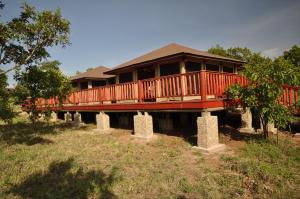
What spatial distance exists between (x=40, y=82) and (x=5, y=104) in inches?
97.6

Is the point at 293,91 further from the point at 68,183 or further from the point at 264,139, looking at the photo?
the point at 68,183

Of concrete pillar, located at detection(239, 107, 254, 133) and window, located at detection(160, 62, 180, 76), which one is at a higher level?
window, located at detection(160, 62, 180, 76)

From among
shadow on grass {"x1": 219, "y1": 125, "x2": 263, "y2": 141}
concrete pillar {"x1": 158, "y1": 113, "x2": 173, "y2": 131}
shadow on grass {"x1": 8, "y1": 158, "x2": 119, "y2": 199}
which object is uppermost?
concrete pillar {"x1": 158, "y1": 113, "x2": 173, "y2": 131}

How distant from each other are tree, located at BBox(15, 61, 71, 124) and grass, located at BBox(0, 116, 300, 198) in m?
2.97

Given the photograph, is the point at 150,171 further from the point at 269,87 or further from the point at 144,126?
the point at 269,87

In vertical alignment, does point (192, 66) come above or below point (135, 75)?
above

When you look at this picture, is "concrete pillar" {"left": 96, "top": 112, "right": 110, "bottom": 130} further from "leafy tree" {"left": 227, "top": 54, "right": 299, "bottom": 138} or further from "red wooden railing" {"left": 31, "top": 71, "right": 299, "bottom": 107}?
"leafy tree" {"left": 227, "top": 54, "right": 299, "bottom": 138}

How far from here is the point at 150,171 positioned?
6734 mm

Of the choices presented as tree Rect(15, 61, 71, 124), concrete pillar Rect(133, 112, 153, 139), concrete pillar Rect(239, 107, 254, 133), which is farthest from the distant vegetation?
concrete pillar Rect(239, 107, 254, 133)

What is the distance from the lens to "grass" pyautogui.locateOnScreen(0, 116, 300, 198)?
18.2 ft

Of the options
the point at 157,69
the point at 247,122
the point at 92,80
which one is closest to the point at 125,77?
the point at 157,69

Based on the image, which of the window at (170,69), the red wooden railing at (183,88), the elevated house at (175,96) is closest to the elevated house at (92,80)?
the elevated house at (175,96)

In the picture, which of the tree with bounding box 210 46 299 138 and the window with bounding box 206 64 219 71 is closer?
the tree with bounding box 210 46 299 138

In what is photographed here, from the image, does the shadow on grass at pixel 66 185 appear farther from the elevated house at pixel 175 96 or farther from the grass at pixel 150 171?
the elevated house at pixel 175 96
